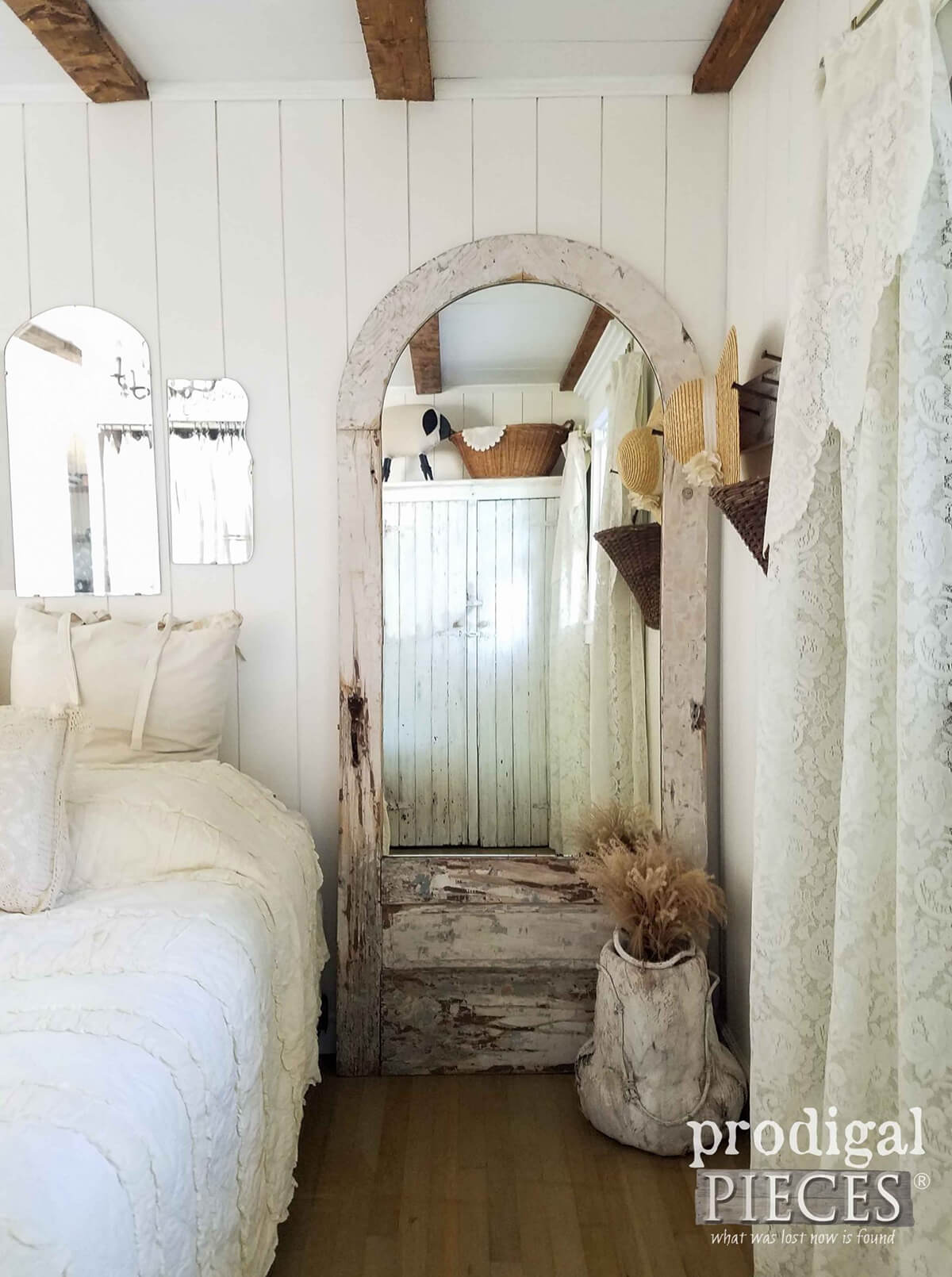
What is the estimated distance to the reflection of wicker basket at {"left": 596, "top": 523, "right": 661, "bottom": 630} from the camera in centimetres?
224

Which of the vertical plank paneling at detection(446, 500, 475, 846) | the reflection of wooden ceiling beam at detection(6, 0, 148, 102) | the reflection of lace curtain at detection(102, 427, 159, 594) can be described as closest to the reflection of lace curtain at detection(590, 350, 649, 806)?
the vertical plank paneling at detection(446, 500, 475, 846)

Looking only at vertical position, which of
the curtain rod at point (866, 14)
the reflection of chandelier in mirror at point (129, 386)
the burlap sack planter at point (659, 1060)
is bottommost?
the burlap sack planter at point (659, 1060)

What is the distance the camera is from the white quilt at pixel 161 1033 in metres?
0.91

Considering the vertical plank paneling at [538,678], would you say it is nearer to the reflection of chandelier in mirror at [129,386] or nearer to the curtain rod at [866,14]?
the reflection of chandelier in mirror at [129,386]

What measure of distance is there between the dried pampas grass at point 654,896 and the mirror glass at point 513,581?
0.70ft

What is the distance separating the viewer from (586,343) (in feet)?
7.34

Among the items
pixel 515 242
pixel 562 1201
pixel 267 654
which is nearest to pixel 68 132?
pixel 515 242

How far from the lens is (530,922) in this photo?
2.21m

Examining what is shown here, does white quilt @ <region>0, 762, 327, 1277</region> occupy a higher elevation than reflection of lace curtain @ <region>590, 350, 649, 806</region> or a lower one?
lower

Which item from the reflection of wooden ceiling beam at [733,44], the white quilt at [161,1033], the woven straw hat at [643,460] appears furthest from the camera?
the woven straw hat at [643,460]

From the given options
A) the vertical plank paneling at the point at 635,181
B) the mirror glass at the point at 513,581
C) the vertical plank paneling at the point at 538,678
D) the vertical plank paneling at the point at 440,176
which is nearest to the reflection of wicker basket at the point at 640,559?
the mirror glass at the point at 513,581

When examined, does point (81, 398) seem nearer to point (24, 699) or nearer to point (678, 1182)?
point (24, 699)

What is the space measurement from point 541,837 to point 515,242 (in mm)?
1469

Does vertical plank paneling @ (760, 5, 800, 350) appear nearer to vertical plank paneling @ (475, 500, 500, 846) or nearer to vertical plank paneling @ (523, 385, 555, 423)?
vertical plank paneling @ (523, 385, 555, 423)
